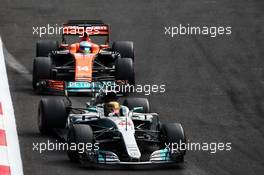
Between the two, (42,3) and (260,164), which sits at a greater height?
(42,3)

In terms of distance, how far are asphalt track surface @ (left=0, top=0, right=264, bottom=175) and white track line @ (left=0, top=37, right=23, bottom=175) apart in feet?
0.45

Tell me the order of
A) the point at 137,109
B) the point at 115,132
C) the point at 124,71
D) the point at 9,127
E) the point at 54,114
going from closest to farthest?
the point at 115,132 → the point at 54,114 → the point at 137,109 → the point at 9,127 → the point at 124,71

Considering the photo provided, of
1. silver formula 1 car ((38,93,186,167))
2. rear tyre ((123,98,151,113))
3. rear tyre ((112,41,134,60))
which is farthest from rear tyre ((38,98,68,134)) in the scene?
rear tyre ((112,41,134,60))

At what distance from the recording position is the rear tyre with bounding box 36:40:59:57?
3091cm

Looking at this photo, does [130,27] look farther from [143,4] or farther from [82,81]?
[82,81]

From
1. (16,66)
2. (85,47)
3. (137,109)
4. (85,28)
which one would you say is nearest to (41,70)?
(85,47)

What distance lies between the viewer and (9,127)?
24.5m

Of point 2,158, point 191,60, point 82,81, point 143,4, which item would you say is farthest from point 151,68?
point 2,158

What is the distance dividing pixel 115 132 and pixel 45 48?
9.05m

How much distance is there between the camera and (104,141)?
21953 millimetres

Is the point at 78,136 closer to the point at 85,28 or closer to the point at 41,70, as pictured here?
the point at 41,70

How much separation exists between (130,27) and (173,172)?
15.7 m

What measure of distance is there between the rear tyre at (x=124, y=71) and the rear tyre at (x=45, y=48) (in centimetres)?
268

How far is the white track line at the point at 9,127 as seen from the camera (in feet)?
70.8
